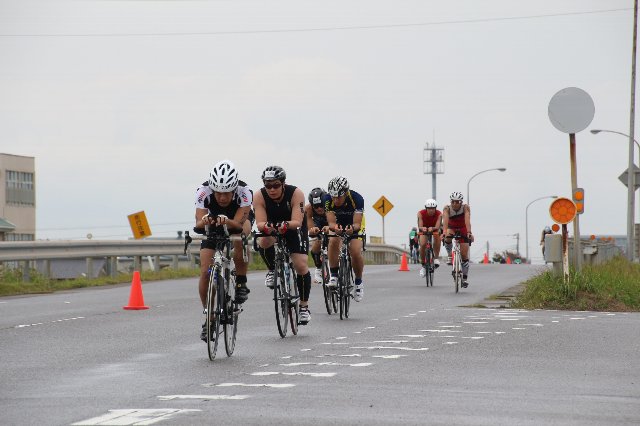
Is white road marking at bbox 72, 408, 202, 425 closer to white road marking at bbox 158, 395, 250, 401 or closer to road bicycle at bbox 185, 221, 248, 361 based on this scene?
white road marking at bbox 158, 395, 250, 401

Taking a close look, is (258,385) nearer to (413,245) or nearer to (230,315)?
(230,315)

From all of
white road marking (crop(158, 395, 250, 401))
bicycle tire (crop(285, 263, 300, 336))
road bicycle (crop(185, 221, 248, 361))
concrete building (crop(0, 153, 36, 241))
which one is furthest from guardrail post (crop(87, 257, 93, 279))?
concrete building (crop(0, 153, 36, 241))

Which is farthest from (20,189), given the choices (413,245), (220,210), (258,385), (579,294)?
(258,385)

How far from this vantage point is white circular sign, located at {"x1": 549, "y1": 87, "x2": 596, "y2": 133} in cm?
1931

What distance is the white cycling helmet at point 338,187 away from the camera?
16.8 m

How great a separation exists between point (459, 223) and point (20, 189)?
264 feet

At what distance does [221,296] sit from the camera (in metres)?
11.7

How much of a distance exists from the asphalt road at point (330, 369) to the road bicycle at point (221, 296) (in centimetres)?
23

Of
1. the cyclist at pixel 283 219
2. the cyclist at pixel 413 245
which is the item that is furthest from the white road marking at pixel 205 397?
the cyclist at pixel 413 245

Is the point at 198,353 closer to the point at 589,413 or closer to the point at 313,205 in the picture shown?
the point at 589,413

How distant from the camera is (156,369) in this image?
35.6 ft

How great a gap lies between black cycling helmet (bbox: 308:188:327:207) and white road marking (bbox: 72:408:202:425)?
1100 cm

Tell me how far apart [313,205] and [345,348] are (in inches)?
264

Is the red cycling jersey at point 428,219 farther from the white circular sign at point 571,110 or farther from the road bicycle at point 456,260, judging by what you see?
the white circular sign at point 571,110
